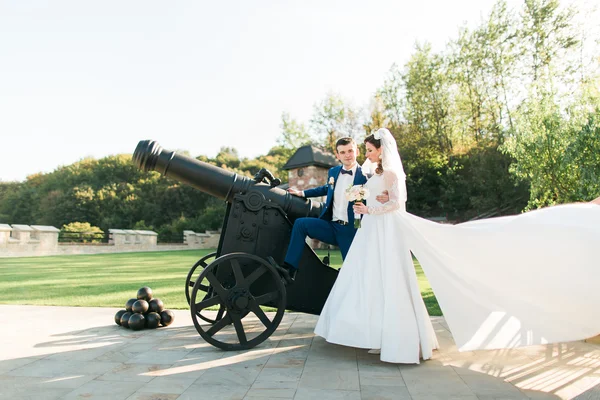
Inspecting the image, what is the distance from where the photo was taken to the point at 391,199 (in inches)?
132

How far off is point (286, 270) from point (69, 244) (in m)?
16.4

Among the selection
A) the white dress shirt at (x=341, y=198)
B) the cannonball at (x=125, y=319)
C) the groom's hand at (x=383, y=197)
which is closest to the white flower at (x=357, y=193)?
the groom's hand at (x=383, y=197)

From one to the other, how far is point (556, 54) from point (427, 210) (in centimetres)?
833

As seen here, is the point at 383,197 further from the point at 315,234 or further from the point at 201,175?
the point at 201,175

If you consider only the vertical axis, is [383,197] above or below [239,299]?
above

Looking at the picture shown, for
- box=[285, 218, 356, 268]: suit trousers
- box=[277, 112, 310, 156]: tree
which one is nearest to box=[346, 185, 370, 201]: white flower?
box=[285, 218, 356, 268]: suit trousers

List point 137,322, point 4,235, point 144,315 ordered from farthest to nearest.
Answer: point 4,235 < point 144,315 < point 137,322

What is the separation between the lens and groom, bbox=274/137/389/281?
3.68 metres

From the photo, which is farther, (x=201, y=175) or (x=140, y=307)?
(x=140, y=307)

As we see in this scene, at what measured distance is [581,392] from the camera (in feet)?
8.11

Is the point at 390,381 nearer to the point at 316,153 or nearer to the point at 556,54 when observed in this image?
the point at 316,153

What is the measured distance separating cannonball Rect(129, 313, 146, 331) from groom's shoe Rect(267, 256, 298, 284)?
4.79 feet

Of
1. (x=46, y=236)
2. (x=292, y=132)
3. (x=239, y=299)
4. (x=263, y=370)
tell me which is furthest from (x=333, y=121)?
(x=263, y=370)

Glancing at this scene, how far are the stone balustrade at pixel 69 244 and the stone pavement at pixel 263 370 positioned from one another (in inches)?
491
